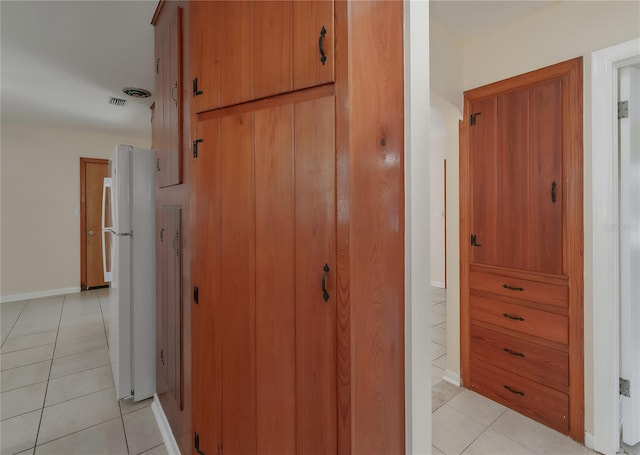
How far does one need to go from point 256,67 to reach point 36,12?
197 centimetres

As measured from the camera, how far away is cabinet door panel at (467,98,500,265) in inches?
84.6

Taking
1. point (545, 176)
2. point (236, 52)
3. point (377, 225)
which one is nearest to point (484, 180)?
point (545, 176)

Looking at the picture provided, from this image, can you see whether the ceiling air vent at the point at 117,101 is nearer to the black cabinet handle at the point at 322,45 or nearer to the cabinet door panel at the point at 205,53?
the cabinet door panel at the point at 205,53

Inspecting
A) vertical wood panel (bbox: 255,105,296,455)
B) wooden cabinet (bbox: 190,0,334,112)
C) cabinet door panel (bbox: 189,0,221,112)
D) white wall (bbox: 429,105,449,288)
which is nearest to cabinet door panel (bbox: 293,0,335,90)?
wooden cabinet (bbox: 190,0,334,112)

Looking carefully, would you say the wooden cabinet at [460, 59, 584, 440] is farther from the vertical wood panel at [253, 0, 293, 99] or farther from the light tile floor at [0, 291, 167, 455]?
the light tile floor at [0, 291, 167, 455]

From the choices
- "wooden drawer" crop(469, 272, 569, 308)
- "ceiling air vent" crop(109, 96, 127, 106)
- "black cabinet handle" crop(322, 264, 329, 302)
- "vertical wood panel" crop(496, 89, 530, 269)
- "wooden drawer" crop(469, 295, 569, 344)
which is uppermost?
"ceiling air vent" crop(109, 96, 127, 106)

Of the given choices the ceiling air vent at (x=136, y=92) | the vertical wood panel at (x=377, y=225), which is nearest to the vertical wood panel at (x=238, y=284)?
the vertical wood panel at (x=377, y=225)

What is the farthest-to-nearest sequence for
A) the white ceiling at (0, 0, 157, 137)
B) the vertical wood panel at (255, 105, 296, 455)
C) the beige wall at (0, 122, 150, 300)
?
the beige wall at (0, 122, 150, 300) → the white ceiling at (0, 0, 157, 137) → the vertical wood panel at (255, 105, 296, 455)

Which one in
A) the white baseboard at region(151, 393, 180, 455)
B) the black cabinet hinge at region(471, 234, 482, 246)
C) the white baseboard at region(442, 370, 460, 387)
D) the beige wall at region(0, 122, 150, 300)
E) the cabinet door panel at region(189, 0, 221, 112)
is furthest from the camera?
the beige wall at region(0, 122, 150, 300)

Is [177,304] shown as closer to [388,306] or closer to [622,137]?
[388,306]

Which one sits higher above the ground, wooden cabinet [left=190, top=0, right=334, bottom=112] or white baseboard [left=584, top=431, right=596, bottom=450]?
wooden cabinet [left=190, top=0, right=334, bottom=112]

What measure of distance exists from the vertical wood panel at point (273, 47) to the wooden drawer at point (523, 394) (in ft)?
7.65

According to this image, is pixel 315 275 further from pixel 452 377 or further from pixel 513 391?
pixel 452 377

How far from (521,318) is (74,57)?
3954mm
